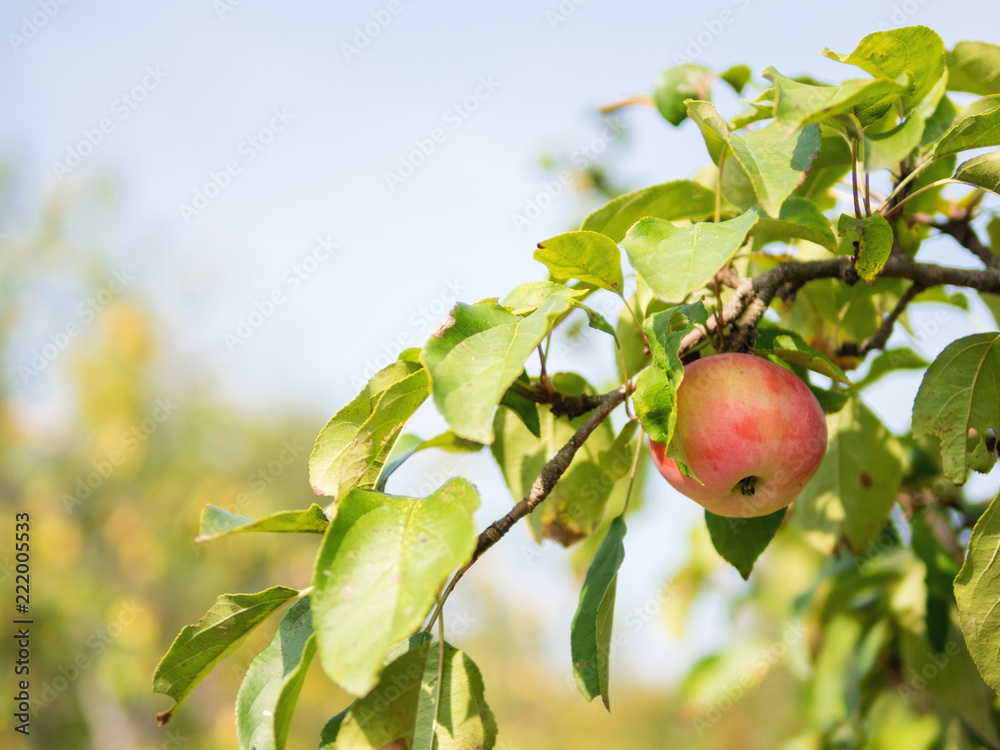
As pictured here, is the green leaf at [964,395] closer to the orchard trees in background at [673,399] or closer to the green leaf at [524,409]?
the orchard trees in background at [673,399]

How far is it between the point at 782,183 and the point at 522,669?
5658 millimetres

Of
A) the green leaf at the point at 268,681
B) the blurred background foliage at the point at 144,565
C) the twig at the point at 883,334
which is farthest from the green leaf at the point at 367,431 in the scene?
the blurred background foliage at the point at 144,565

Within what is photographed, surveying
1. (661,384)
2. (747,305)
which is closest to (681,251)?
(661,384)

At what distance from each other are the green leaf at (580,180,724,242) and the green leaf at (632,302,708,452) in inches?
9.3

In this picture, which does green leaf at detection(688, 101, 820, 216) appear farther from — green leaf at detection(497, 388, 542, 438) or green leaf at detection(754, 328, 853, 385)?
green leaf at detection(497, 388, 542, 438)

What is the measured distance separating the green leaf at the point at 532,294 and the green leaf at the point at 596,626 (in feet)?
0.74

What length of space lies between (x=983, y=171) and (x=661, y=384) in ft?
1.25

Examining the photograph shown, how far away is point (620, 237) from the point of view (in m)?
0.73

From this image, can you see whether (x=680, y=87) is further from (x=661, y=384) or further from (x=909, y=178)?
(x=661, y=384)

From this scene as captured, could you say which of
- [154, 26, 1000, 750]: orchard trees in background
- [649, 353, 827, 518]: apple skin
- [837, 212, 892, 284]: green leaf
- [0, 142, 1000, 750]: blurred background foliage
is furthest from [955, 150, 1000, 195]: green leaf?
[0, 142, 1000, 750]: blurred background foliage

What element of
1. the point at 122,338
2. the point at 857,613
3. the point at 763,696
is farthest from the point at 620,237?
the point at 122,338

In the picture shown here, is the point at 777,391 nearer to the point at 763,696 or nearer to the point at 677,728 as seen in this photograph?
the point at 763,696

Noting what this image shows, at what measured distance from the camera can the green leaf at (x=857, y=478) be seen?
88 centimetres

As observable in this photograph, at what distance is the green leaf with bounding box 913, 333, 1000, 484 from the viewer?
662 millimetres
